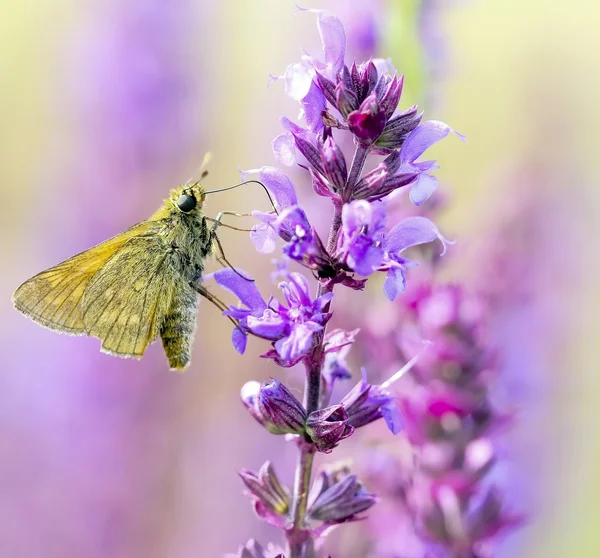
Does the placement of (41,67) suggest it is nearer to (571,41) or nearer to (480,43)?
(480,43)

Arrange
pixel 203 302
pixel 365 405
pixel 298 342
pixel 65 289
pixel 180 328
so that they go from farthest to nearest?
pixel 203 302 → pixel 65 289 → pixel 180 328 → pixel 365 405 → pixel 298 342

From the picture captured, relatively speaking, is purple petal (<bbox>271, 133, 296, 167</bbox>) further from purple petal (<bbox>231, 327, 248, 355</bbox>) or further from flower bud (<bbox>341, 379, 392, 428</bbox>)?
flower bud (<bbox>341, 379, 392, 428</bbox>)

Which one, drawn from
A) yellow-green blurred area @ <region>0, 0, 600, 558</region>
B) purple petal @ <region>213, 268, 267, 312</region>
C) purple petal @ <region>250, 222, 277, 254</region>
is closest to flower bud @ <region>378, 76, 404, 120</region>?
purple petal @ <region>250, 222, 277, 254</region>

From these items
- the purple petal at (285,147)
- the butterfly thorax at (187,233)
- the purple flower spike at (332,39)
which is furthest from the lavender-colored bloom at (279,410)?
the butterfly thorax at (187,233)

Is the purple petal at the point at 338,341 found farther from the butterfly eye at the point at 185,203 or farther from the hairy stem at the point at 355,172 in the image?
the butterfly eye at the point at 185,203

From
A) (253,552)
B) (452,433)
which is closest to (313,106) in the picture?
(253,552)

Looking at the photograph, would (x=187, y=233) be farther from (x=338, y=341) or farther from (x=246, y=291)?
(x=338, y=341)
